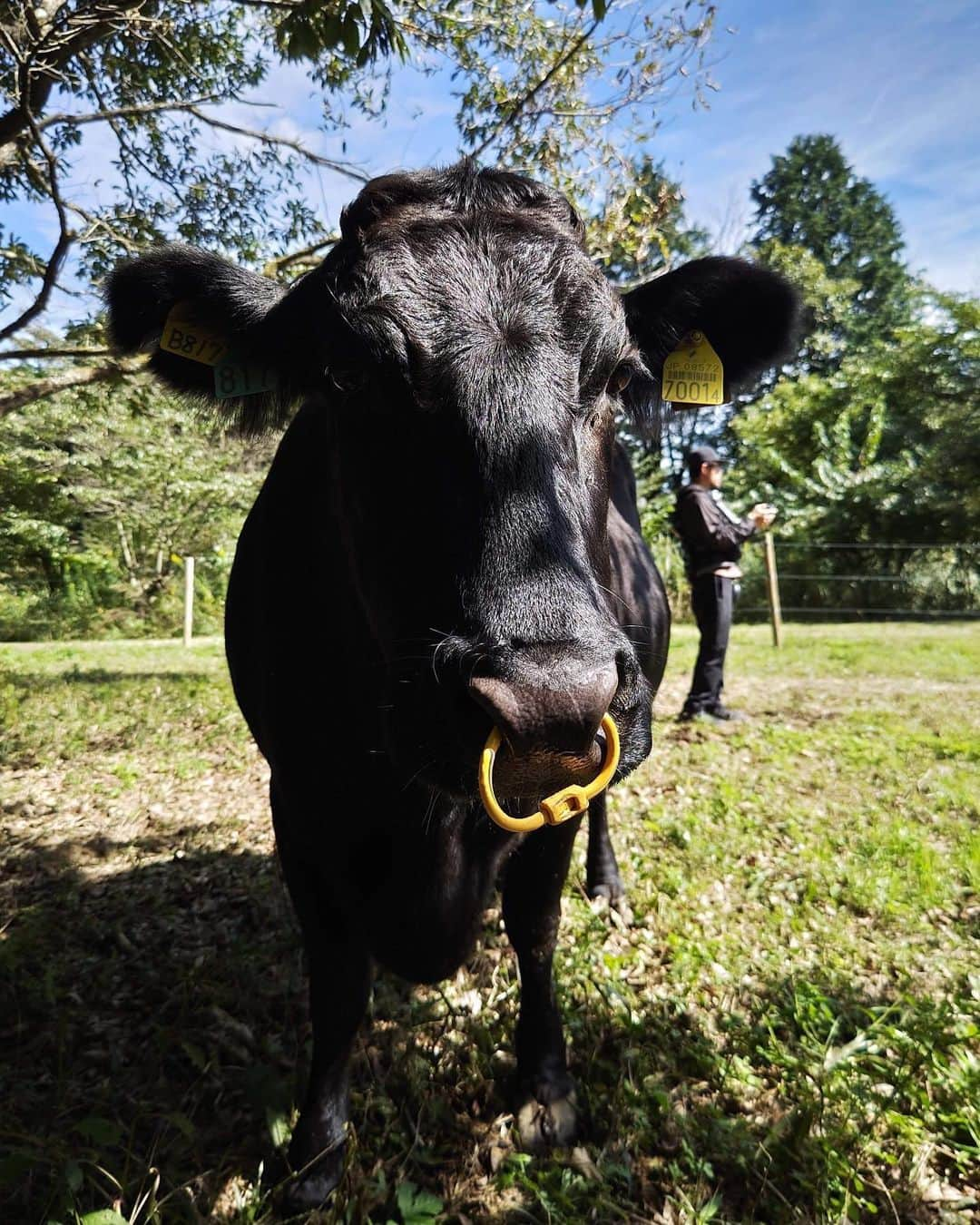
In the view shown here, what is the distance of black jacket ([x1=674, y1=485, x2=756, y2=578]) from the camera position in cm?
606

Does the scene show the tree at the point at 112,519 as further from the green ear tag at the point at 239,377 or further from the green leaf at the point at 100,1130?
the green leaf at the point at 100,1130

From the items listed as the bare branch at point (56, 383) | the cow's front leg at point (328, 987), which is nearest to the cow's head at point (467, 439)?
the cow's front leg at point (328, 987)

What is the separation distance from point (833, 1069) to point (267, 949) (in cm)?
224

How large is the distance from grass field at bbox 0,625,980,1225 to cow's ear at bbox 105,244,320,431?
2125 millimetres

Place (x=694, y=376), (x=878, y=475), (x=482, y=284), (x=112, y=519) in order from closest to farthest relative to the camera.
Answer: (x=482, y=284) < (x=694, y=376) < (x=112, y=519) < (x=878, y=475)

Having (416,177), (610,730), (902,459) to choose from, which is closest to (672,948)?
(610,730)

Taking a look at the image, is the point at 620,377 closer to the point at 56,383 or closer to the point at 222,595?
the point at 56,383

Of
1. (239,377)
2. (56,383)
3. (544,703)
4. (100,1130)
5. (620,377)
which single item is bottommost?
(100,1130)

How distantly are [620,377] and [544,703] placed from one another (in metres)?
1.13

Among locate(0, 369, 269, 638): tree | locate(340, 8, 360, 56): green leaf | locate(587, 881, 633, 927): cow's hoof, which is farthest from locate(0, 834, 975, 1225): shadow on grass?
locate(0, 369, 269, 638): tree

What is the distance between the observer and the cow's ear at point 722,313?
2.24 m

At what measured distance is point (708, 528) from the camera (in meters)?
6.06

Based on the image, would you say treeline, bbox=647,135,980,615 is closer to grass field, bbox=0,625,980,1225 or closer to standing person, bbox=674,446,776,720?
standing person, bbox=674,446,776,720

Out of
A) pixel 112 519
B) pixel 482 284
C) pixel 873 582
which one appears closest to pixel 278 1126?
pixel 482 284
